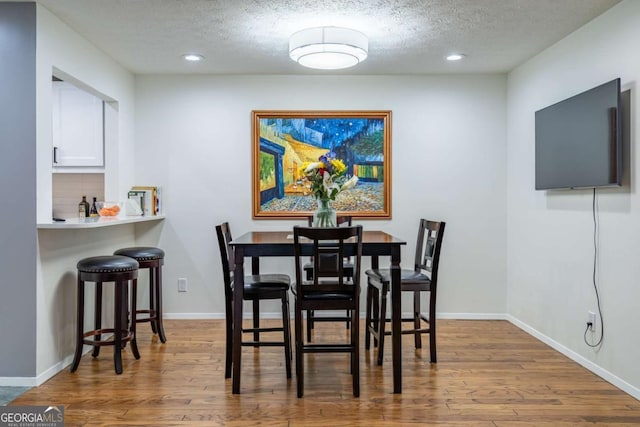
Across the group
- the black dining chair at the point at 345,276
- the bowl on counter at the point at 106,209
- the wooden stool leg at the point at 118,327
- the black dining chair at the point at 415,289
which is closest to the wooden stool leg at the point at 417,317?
the black dining chair at the point at 415,289

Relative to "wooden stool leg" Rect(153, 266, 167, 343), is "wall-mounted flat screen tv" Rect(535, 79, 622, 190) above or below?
above

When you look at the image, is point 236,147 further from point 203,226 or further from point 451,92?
point 451,92

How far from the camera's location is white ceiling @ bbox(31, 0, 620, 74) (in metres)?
3.03

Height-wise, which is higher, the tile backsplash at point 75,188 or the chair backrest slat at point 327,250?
the tile backsplash at point 75,188

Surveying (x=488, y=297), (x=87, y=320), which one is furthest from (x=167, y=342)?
(x=488, y=297)

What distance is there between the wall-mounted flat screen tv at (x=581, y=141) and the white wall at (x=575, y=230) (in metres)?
0.10

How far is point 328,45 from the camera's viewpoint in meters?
3.23

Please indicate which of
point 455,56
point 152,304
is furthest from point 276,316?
point 455,56

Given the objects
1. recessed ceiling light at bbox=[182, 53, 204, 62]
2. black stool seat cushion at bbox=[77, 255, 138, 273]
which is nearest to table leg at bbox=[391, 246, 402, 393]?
black stool seat cushion at bbox=[77, 255, 138, 273]

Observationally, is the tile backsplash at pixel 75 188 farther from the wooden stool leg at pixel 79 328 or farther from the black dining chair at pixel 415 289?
the black dining chair at pixel 415 289

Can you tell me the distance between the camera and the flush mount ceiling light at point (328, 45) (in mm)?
3219

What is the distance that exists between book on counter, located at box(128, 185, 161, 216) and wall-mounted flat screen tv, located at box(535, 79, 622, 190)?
3280mm

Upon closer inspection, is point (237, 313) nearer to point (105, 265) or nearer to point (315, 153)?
point (105, 265)

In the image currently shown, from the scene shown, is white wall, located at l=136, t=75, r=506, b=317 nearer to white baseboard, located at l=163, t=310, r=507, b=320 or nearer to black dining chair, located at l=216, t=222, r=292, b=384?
white baseboard, located at l=163, t=310, r=507, b=320
